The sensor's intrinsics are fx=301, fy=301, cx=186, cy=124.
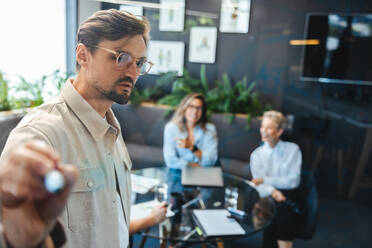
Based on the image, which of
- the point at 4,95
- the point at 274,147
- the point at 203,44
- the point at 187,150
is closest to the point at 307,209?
the point at 274,147

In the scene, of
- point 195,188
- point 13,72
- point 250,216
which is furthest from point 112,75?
point 13,72

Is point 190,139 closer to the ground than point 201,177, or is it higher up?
higher up

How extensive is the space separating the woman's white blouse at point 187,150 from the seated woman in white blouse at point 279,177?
1.47 feet

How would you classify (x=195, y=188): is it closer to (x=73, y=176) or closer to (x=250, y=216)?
(x=250, y=216)

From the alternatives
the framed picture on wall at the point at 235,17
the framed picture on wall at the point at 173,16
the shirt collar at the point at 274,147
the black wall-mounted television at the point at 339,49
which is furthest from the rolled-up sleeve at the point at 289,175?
the framed picture on wall at the point at 173,16

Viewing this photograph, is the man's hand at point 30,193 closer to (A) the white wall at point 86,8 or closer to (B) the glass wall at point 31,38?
(A) the white wall at point 86,8

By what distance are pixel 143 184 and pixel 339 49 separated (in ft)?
9.21

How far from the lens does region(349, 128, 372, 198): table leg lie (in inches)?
138

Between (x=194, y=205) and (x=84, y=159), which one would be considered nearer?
(x=84, y=159)

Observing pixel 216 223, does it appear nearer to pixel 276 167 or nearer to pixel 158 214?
pixel 158 214

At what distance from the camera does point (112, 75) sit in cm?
74

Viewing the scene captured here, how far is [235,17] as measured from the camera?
385cm

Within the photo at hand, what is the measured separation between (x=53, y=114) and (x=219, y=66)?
3472mm

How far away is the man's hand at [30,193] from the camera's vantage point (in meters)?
0.28
